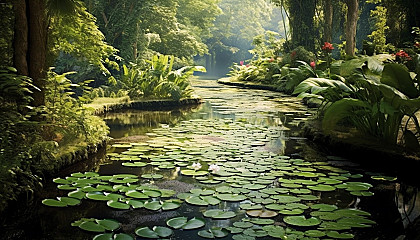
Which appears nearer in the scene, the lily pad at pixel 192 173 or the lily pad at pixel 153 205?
the lily pad at pixel 153 205

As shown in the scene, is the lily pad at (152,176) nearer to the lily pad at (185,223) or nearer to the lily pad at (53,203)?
the lily pad at (53,203)

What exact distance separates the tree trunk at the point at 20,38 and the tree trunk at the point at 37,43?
7 centimetres

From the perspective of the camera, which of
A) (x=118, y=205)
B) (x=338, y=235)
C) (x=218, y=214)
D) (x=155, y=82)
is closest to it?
(x=338, y=235)

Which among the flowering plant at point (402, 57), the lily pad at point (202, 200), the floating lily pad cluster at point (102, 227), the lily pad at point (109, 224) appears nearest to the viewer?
the floating lily pad cluster at point (102, 227)

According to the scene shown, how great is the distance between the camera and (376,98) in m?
4.16

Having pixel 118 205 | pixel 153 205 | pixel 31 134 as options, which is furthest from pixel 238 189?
pixel 31 134

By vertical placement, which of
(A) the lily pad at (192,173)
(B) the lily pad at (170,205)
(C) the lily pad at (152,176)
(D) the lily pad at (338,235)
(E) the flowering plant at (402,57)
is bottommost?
(D) the lily pad at (338,235)

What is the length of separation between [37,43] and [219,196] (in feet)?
7.13

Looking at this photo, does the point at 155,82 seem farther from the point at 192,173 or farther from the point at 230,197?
the point at 230,197

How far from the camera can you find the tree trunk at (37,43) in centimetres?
362

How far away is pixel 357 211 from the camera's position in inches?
109

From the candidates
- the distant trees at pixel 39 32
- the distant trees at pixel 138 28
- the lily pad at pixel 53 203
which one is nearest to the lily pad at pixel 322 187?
the lily pad at pixel 53 203

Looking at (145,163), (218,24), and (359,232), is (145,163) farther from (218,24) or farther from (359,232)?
(218,24)

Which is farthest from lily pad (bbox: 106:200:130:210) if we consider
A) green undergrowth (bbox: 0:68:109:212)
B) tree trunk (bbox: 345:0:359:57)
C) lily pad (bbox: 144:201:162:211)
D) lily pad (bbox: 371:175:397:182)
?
tree trunk (bbox: 345:0:359:57)
